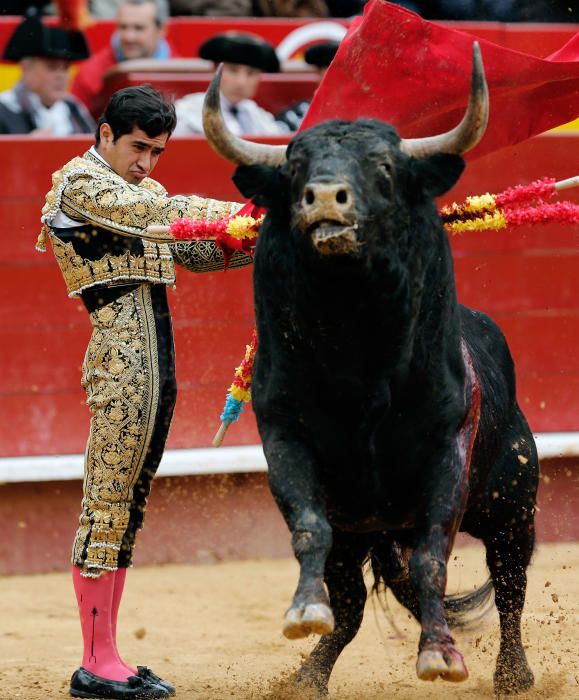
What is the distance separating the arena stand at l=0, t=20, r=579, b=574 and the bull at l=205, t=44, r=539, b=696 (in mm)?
2607

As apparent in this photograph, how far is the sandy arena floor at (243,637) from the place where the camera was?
4238mm

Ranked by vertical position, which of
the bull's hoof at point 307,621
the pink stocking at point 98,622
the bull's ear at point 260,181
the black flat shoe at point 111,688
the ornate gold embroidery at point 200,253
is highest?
the bull's ear at point 260,181

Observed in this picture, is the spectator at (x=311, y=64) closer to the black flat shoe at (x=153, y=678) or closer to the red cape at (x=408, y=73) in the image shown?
the red cape at (x=408, y=73)

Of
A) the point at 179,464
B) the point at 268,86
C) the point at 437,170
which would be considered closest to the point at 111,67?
the point at 268,86

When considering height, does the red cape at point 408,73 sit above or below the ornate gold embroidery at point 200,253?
above

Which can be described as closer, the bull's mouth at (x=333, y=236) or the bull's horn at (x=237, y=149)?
the bull's mouth at (x=333, y=236)

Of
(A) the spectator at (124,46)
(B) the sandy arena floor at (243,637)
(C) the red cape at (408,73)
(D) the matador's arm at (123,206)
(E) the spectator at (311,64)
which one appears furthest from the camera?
(A) the spectator at (124,46)

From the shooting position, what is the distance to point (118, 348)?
13.2 ft


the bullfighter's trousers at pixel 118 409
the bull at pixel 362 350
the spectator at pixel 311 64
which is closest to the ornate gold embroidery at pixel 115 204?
the bullfighter's trousers at pixel 118 409

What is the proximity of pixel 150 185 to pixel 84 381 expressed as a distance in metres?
0.58

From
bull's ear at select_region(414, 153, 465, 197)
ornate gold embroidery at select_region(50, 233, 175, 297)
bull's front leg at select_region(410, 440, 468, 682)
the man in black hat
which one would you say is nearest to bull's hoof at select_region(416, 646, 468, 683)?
bull's front leg at select_region(410, 440, 468, 682)

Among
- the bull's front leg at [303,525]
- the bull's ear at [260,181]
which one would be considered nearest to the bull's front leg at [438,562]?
the bull's front leg at [303,525]

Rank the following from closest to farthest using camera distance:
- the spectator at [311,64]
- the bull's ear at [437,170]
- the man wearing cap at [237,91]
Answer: the bull's ear at [437,170]
the man wearing cap at [237,91]
the spectator at [311,64]

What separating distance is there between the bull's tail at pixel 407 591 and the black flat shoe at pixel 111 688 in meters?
0.68
